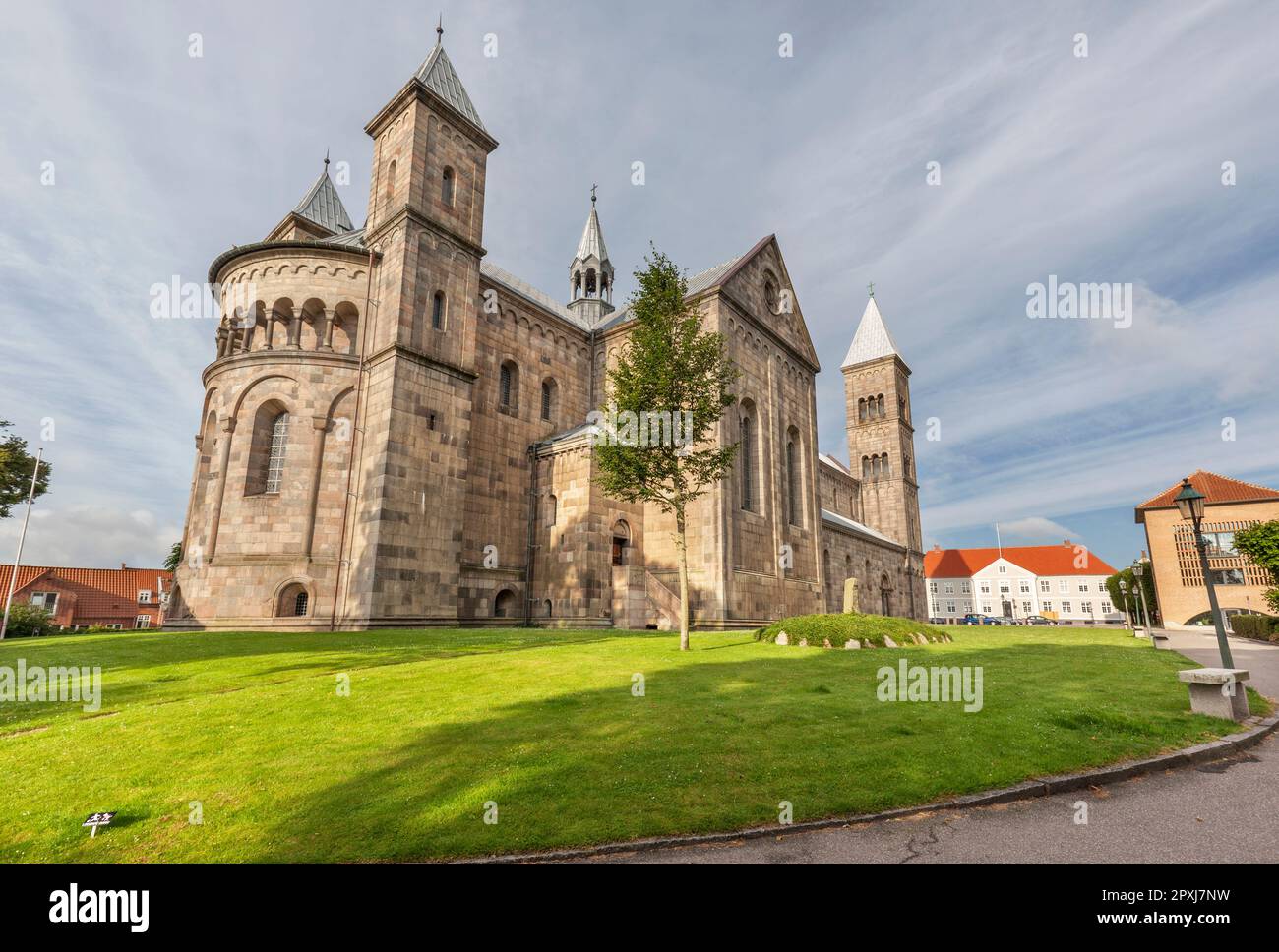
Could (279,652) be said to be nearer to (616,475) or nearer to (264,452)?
(616,475)

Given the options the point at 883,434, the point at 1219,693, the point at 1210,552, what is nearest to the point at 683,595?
the point at 1219,693

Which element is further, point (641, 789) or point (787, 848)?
point (641, 789)

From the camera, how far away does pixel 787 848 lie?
16.8ft

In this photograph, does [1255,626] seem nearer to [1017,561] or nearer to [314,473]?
[314,473]

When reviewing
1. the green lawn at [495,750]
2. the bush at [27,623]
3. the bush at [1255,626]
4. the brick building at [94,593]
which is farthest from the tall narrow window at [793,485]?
the brick building at [94,593]

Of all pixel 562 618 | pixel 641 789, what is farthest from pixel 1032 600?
pixel 641 789

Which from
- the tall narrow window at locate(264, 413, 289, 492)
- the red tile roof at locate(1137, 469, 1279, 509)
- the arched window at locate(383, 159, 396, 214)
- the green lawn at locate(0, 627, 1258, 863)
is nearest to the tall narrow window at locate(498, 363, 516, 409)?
the arched window at locate(383, 159, 396, 214)

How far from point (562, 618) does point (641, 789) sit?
21688 millimetres

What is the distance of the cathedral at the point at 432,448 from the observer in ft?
78.8

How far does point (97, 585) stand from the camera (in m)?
50.9

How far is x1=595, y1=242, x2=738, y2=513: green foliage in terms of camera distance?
19.5 metres

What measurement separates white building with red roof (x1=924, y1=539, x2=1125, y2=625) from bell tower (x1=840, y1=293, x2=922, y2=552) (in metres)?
35.8

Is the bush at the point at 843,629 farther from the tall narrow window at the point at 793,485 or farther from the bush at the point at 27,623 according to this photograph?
the bush at the point at 27,623

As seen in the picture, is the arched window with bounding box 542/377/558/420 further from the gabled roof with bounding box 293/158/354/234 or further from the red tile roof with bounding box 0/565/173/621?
the red tile roof with bounding box 0/565/173/621
